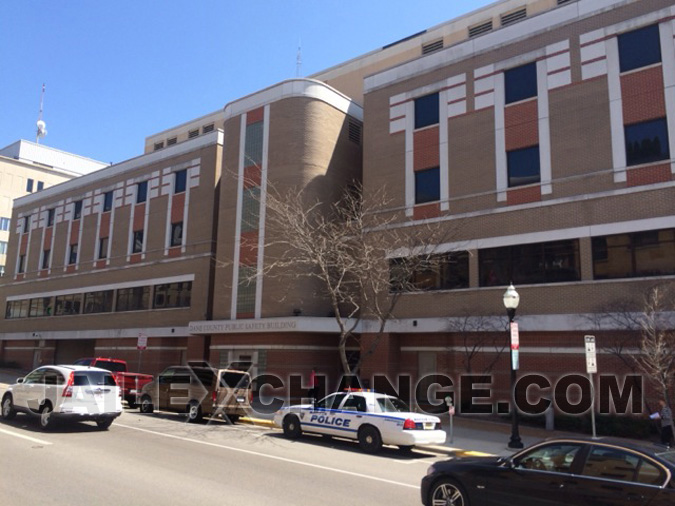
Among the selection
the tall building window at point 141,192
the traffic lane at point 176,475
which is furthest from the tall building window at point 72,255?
the traffic lane at point 176,475

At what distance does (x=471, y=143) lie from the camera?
2483 cm

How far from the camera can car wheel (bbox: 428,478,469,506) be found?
7.57 metres

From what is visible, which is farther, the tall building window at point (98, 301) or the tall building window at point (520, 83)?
the tall building window at point (98, 301)

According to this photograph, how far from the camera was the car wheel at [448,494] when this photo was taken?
7.57m

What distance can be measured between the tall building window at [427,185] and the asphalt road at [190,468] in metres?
13.0

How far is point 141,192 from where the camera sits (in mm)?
39438

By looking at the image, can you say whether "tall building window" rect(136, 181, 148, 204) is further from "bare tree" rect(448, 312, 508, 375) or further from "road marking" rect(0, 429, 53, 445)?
"road marking" rect(0, 429, 53, 445)

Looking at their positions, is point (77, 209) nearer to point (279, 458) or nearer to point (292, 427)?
point (292, 427)

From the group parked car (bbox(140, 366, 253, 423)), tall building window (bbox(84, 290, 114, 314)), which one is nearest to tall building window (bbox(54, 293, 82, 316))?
tall building window (bbox(84, 290, 114, 314))

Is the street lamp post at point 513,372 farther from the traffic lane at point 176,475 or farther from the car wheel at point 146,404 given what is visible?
the car wheel at point 146,404

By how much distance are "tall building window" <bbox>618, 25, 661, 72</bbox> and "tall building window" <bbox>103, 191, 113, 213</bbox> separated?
112 ft

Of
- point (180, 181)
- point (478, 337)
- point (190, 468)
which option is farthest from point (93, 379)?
point (180, 181)

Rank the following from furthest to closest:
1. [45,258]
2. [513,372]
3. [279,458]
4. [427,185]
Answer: [45,258], [427,185], [513,372], [279,458]

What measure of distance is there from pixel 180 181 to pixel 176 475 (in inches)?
1146
